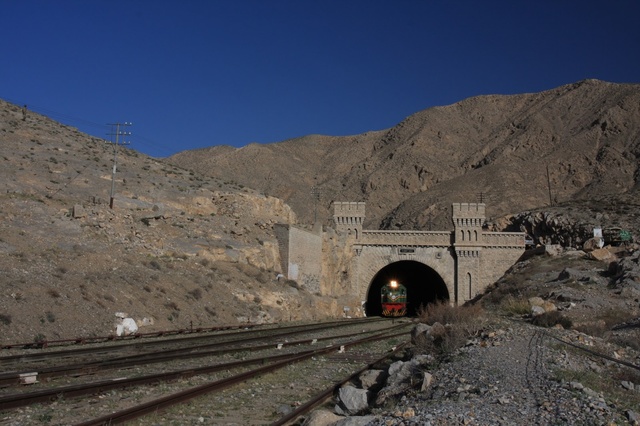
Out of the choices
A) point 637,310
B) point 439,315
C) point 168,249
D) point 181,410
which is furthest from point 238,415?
point 168,249

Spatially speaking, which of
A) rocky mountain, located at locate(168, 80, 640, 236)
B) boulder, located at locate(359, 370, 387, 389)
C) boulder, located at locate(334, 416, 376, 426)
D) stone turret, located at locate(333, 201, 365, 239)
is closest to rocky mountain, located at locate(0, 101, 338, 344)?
stone turret, located at locate(333, 201, 365, 239)

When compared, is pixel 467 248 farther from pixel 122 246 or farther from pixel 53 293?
pixel 53 293

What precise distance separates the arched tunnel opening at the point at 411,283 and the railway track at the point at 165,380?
34642 mm

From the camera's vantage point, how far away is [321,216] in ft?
269

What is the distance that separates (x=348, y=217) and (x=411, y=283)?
15340 millimetres

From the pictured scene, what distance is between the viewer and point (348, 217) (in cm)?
4494

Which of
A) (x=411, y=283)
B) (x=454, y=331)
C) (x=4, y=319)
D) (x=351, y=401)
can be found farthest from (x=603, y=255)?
(x=4, y=319)

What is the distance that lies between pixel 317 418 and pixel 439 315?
34.2ft

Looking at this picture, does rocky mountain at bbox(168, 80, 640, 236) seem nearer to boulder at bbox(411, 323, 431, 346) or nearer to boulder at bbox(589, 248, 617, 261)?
boulder at bbox(589, 248, 617, 261)

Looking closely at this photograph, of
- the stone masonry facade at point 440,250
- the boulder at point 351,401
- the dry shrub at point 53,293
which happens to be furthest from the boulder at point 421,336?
the stone masonry facade at point 440,250

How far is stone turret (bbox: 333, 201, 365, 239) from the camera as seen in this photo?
4491 centimetres

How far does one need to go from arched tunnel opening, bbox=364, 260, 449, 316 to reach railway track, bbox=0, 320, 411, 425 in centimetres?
3464

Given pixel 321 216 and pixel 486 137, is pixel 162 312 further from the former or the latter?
pixel 486 137

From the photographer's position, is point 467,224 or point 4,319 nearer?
point 4,319
